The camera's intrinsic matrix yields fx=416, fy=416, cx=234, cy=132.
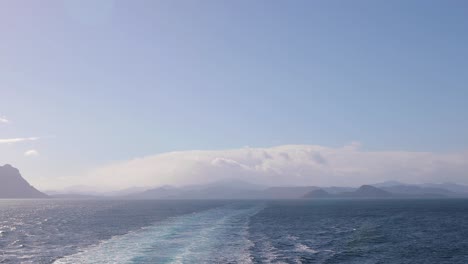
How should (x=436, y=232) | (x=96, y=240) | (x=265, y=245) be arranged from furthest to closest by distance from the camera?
(x=436, y=232) → (x=96, y=240) → (x=265, y=245)

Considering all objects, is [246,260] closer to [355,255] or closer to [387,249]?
[355,255]

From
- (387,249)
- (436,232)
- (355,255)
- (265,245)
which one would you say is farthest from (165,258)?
(436,232)

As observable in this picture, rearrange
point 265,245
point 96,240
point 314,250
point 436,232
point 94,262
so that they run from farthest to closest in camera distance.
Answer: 1. point 436,232
2. point 96,240
3. point 265,245
4. point 314,250
5. point 94,262

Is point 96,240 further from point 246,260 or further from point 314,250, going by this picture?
point 314,250

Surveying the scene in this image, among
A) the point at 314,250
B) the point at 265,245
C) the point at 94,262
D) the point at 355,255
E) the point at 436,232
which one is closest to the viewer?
the point at 94,262

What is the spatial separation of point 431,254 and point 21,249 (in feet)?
176

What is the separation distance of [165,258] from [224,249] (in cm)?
940

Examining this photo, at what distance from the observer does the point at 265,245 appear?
58594mm

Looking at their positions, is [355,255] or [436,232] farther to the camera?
[436,232]

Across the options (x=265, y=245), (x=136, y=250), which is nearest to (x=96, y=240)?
(x=136, y=250)

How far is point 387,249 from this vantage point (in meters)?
55.7

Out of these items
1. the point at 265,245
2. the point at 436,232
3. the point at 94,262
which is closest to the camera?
the point at 94,262

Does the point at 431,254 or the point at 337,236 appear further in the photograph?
the point at 337,236

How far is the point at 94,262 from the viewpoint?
147 ft
